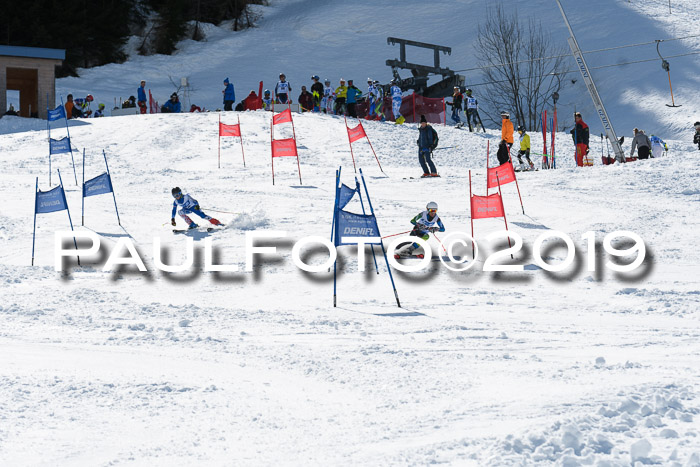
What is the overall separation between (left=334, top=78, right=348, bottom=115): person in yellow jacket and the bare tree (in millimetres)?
16652

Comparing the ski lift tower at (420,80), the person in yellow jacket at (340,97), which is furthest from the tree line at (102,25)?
the person in yellow jacket at (340,97)

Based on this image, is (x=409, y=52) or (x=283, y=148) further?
(x=409, y=52)

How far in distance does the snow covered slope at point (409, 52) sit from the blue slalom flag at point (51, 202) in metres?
27.7

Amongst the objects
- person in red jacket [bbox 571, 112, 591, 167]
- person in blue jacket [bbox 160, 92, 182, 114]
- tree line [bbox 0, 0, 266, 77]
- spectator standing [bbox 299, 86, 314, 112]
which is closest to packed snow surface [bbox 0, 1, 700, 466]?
person in red jacket [bbox 571, 112, 591, 167]

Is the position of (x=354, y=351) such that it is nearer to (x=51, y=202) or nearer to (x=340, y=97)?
A: (x=51, y=202)

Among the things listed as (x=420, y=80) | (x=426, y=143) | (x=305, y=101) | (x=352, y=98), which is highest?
(x=420, y=80)

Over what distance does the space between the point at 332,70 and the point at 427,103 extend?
18.6 meters

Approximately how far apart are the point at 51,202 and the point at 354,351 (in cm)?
731

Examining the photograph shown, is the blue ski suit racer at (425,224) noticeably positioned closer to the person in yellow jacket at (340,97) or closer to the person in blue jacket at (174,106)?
the person in yellow jacket at (340,97)

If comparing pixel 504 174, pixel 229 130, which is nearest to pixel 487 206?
pixel 504 174

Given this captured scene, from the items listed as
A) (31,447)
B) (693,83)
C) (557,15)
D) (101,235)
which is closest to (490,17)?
(557,15)

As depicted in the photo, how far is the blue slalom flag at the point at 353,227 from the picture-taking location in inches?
368

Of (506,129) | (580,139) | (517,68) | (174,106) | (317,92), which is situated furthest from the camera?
(517,68)

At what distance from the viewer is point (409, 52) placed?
4772 cm
